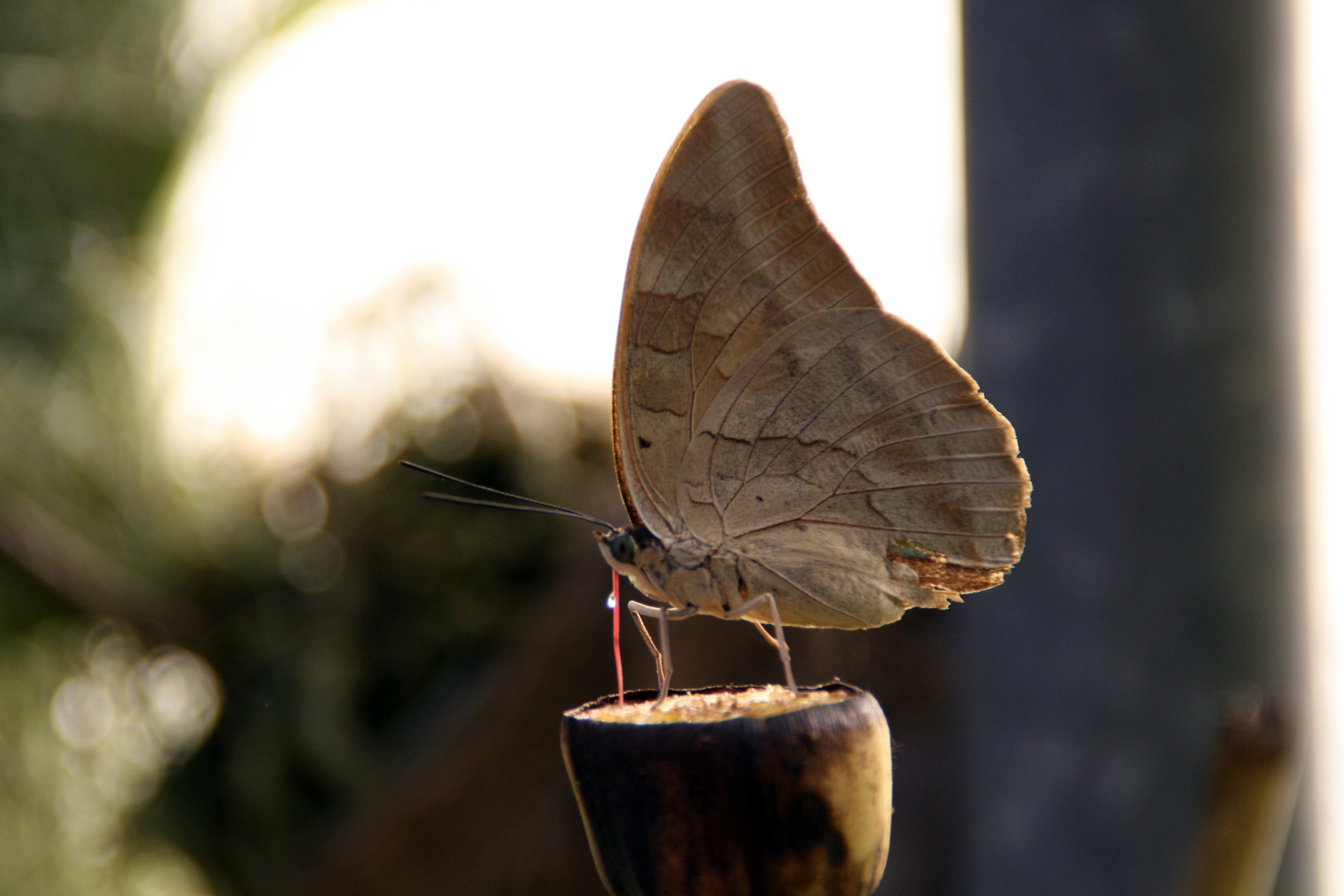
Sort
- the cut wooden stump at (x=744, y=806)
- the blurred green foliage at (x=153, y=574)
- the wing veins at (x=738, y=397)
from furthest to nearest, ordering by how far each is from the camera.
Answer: the blurred green foliage at (x=153, y=574)
the wing veins at (x=738, y=397)
the cut wooden stump at (x=744, y=806)

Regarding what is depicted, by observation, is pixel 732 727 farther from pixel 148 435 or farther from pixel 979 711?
pixel 148 435

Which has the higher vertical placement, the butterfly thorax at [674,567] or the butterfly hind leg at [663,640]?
the butterfly thorax at [674,567]

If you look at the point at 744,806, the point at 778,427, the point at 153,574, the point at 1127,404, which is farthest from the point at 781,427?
the point at 153,574

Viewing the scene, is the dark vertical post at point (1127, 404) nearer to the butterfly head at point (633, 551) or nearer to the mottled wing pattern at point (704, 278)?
the mottled wing pattern at point (704, 278)

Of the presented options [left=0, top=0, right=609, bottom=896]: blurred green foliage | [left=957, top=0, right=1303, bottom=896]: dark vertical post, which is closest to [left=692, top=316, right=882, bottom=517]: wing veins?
[left=957, top=0, right=1303, bottom=896]: dark vertical post

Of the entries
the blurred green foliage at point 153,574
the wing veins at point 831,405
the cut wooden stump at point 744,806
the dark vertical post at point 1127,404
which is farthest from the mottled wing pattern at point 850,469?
the blurred green foliage at point 153,574

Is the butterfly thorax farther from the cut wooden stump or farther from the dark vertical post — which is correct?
the dark vertical post

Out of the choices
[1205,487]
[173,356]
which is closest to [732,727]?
[1205,487]
